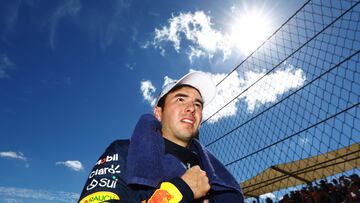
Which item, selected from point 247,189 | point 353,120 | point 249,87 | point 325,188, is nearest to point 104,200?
point 353,120

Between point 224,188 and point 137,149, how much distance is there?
536mm

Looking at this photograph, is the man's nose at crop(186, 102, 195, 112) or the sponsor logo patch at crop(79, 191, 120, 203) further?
the man's nose at crop(186, 102, 195, 112)

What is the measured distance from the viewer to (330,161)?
554cm

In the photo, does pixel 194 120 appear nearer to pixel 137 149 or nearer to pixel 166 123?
pixel 166 123

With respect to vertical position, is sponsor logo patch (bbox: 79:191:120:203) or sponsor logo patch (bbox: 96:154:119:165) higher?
sponsor logo patch (bbox: 96:154:119:165)

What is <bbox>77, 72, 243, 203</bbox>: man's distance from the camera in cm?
129

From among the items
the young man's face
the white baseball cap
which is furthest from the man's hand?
the white baseball cap

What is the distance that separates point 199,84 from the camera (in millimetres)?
2088

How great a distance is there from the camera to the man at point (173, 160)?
1291 millimetres

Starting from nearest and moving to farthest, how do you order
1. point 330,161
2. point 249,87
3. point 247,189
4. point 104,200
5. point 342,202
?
1. point 104,200
2. point 330,161
3. point 342,202
4. point 249,87
5. point 247,189

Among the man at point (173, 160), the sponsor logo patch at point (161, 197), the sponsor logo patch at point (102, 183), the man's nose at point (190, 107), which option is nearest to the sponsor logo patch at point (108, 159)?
the man at point (173, 160)

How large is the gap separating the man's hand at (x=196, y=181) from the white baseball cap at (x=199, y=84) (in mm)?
729

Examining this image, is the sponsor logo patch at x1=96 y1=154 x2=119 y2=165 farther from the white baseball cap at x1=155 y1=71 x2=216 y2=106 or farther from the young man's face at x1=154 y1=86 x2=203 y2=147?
the white baseball cap at x1=155 y1=71 x2=216 y2=106

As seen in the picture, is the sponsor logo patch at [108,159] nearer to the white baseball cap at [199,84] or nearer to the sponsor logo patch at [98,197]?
the sponsor logo patch at [98,197]
